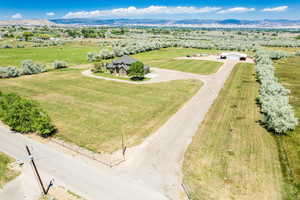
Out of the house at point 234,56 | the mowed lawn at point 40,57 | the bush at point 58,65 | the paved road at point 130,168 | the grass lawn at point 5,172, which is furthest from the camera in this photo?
the house at point 234,56

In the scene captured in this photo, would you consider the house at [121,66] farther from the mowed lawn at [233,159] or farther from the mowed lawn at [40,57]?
the mowed lawn at [233,159]

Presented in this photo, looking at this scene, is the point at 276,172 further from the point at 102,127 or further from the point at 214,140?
the point at 102,127

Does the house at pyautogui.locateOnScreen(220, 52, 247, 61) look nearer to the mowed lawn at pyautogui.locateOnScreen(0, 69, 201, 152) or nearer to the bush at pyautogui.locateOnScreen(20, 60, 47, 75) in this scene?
the mowed lawn at pyautogui.locateOnScreen(0, 69, 201, 152)

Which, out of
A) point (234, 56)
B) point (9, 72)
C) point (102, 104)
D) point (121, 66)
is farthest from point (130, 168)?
point (234, 56)

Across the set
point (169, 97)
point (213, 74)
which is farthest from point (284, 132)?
point (213, 74)

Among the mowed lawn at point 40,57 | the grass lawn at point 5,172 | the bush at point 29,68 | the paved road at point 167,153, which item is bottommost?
the grass lawn at point 5,172

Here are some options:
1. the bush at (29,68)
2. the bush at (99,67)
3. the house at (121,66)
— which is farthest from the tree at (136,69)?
the bush at (29,68)

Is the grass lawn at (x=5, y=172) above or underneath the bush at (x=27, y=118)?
underneath
